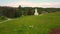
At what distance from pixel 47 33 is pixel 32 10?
36.7 metres

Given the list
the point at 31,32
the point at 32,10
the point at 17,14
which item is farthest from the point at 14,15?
the point at 31,32

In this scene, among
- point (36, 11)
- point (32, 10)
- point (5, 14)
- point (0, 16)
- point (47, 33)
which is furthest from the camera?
point (32, 10)

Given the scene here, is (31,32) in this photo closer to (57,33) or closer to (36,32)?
(36,32)

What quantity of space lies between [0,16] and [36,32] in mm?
24030

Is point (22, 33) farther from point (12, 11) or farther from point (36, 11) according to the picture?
point (36, 11)

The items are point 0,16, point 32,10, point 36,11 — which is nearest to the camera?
point 0,16

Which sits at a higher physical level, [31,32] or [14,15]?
[31,32]

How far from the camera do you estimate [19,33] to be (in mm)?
18828

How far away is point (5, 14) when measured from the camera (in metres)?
44.7

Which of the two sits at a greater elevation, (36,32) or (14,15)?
(36,32)

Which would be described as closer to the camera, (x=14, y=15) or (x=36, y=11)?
(x=14, y=15)

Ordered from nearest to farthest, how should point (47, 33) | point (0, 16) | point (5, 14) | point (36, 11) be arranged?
point (47, 33)
point (0, 16)
point (5, 14)
point (36, 11)

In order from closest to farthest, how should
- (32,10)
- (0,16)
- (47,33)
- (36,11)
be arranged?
(47,33) → (0,16) → (36,11) → (32,10)

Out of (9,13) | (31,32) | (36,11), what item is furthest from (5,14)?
(31,32)
